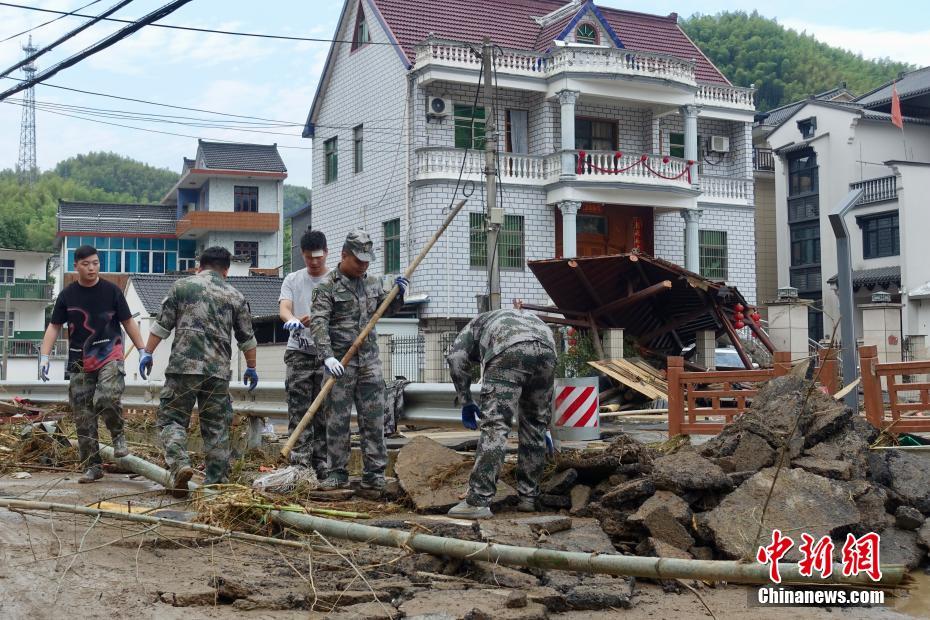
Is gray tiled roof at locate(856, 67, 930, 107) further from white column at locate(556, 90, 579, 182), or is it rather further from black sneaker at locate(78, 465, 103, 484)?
black sneaker at locate(78, 465, 103, 484)

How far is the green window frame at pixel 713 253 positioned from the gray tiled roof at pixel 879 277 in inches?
314

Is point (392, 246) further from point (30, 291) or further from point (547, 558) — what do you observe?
point (30, 291)

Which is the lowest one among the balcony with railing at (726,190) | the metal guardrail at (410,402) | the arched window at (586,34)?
the metal guardrail at (410,402)

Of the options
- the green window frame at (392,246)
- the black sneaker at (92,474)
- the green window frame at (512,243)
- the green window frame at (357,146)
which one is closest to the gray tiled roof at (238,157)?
the green window frame at (357,146)

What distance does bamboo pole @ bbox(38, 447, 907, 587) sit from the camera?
13.9ft

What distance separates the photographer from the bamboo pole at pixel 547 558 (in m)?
4.23

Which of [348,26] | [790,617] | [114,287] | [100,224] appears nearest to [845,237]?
[790,617]

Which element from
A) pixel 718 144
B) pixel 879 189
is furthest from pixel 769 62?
pixel 718 144

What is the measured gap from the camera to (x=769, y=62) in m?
71.4

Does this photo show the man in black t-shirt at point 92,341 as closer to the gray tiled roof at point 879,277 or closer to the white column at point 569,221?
the white column at point 569,221

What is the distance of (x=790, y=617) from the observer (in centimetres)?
518

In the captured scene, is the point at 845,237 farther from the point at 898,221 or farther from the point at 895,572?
the point at 898,221

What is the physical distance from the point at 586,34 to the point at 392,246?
30.3 feet

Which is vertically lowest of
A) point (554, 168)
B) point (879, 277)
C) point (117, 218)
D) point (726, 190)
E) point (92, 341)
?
point (92, 341)
